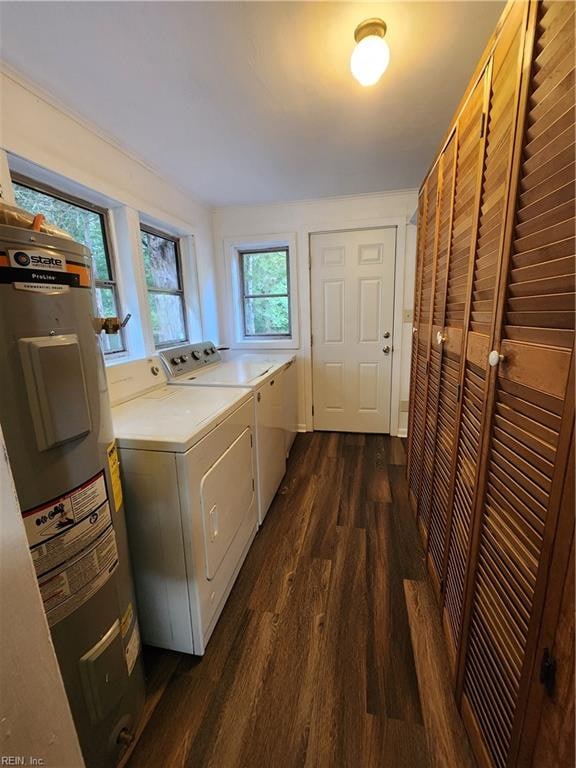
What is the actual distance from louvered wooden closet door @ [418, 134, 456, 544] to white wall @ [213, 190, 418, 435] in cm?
144

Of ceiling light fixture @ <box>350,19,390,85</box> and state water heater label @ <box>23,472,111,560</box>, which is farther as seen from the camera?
ceiling light fixture @ <box>350,19,390,85</box>

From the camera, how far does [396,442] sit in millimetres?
3197

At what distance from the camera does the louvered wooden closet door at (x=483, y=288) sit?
81cm

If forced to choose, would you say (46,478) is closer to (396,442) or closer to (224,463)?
(224,463)

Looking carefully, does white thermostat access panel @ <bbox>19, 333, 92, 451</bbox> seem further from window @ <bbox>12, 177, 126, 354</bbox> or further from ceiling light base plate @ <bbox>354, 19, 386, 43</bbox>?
ceiling light base plate @ <bbox>354, 19, 386, 43</bbox>

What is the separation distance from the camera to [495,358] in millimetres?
850

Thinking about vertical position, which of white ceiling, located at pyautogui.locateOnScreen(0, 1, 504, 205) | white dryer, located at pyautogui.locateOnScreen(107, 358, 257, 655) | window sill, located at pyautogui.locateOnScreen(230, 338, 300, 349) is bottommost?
white dryer, located at pyautogui.locateOnScreen(107, 358, 257, 655)

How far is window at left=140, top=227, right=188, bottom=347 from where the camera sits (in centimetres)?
251

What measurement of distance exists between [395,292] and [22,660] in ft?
10.3

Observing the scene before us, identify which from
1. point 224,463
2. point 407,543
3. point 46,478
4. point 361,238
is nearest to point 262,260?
point 361,238

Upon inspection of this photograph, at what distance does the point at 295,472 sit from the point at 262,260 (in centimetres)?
210

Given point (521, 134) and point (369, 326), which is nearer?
point (521, 134)

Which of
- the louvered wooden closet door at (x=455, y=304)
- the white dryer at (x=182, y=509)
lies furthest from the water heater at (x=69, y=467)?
the louvered wooden closet door at (x=455, y=304)

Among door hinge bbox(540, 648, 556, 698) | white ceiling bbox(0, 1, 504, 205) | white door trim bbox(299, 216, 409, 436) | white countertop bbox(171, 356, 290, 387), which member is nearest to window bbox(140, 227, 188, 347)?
white countertop bbox(171, 356, 290, 387)
